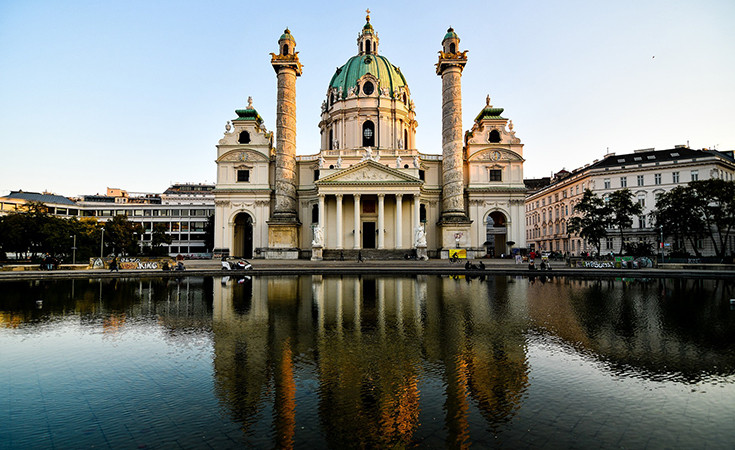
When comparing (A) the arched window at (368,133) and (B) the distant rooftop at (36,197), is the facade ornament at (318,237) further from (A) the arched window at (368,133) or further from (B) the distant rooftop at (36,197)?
(B) the distant rooftop at (36,197)

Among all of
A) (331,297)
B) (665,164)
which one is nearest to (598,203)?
(665,164)

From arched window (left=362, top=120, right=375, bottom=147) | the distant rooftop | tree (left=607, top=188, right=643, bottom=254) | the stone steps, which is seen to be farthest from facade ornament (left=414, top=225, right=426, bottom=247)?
the distant rooftop

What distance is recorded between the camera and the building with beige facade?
5781 centimetres

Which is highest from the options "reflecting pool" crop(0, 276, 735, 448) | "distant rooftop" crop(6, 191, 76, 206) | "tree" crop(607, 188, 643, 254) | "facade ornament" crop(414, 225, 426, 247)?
"distant rooftop" crop(6, 191, 76, 206)

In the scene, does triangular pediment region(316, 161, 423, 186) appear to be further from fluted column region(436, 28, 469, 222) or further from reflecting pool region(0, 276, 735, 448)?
reflecting pool region(0, 276, 735, 448)

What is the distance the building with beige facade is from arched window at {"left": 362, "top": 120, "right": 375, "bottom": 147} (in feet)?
110

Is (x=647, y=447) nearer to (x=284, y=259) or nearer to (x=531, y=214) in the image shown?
(x=284, y=259)

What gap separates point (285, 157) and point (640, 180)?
51.4 meters

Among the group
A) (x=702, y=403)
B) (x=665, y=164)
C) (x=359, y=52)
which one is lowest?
(x=702, y=403)

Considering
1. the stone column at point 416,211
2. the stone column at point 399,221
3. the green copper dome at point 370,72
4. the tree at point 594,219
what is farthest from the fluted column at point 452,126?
the tree at point 594,219

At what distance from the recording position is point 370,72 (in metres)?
66.1

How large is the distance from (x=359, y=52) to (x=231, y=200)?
3479 cm

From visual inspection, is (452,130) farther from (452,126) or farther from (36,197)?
(36,197)

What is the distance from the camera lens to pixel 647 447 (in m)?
4.83
